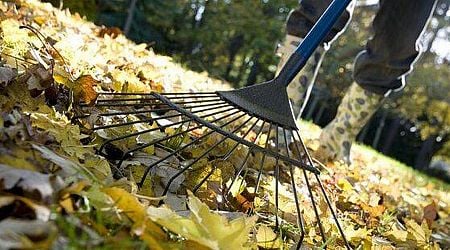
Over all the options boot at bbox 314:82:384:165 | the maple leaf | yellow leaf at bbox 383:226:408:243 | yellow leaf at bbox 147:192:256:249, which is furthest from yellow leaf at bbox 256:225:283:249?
boot at bbox 314:82:384:165

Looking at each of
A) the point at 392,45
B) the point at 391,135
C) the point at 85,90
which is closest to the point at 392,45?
the point at 392,45

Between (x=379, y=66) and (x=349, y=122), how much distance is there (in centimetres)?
30

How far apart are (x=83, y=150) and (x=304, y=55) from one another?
55cm

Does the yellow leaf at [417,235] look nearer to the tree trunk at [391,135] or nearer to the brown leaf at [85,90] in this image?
the brown leaf at [85,90]

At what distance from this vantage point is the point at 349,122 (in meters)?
2.72

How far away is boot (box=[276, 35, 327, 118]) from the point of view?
2189mm

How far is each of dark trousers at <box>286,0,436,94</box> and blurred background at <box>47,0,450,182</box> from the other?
9.97 metres

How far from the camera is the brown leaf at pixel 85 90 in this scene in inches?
49.8

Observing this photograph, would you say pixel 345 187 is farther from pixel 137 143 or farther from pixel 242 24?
pixel 242 24

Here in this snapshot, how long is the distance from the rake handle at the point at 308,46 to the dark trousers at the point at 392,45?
4.07ft

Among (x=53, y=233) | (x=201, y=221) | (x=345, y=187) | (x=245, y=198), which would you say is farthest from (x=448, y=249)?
(x=53, y=233)

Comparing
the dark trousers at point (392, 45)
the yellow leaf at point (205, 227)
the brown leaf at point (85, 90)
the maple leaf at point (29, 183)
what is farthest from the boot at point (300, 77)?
the maple leaf at point (29, 183)

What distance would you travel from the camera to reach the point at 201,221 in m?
0.77

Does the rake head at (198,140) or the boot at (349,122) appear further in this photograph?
the boot at (349,122)
